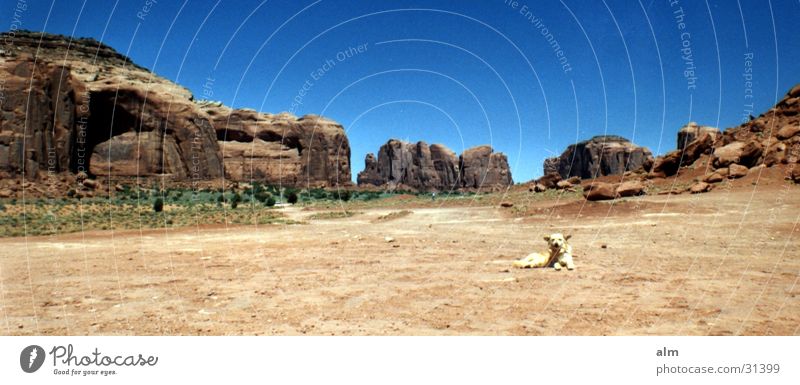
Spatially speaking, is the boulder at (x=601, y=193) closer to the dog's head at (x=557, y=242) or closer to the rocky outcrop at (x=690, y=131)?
the dog's head at (x=557, y=242)

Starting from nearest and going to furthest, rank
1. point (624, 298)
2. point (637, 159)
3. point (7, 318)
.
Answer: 1. point (7, 318)
2. point (624, 298)
3. point (637, 159)

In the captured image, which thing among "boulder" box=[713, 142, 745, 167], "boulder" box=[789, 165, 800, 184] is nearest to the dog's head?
"boulder" box=[789, 165, 800, 184]

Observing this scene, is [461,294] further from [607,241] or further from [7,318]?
[607,241]

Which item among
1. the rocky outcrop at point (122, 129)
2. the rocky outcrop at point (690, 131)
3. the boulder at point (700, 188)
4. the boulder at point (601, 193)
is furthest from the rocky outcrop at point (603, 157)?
the boulder at point (601, 193)

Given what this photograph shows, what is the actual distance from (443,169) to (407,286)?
607 ft

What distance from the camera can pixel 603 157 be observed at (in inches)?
6339

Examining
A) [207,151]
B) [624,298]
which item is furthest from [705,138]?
[207,151]

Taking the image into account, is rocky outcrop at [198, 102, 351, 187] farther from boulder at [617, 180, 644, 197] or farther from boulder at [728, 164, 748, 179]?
boulder at [728, 164, 748, 179]

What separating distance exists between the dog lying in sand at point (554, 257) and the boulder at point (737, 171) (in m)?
35.2

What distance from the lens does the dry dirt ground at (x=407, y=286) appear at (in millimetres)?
6504

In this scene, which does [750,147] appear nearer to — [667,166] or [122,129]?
[667,166]

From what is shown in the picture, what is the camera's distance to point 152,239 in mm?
20297

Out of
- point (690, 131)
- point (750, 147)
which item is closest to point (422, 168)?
point (690, 131)

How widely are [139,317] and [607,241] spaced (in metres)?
14.7
